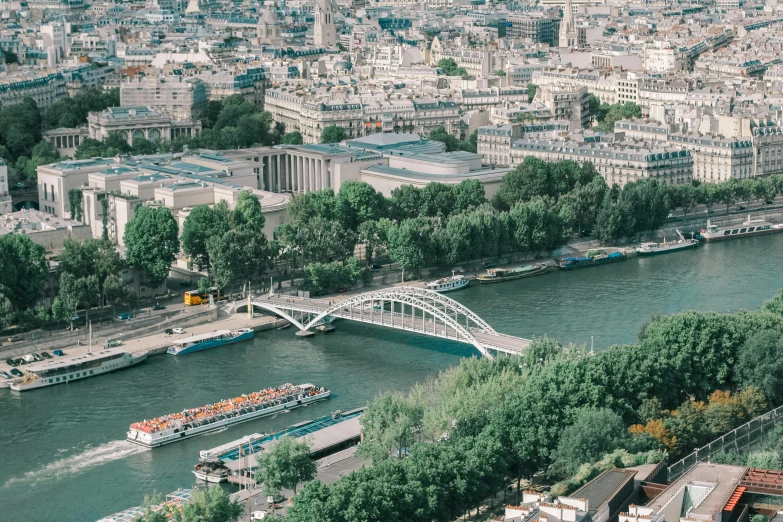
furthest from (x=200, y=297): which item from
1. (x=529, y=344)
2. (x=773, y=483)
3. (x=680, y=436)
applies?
(x=773, y=483)

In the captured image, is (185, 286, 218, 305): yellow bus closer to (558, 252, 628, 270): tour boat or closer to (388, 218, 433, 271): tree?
(388, 218, 433, 271): tree

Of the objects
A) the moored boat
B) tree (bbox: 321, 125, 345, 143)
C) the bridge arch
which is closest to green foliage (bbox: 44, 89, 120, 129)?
tree (bbox: 321, 125, 345, 143)

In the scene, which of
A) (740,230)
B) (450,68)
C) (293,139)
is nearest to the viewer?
(740,230)

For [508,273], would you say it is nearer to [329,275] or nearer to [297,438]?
[329,275]

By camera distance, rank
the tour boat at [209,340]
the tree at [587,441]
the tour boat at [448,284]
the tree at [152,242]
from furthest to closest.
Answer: the tour boat at [448,284] → the tree at [152,242] → the tour boat at [209,340] → the tree at [587,441]

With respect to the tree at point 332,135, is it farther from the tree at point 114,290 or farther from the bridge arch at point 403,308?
the tree at point 114,290

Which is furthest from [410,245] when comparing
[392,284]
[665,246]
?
[665,246]

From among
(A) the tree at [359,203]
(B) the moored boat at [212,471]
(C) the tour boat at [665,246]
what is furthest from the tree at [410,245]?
(B) the moored boat at [212,471]
